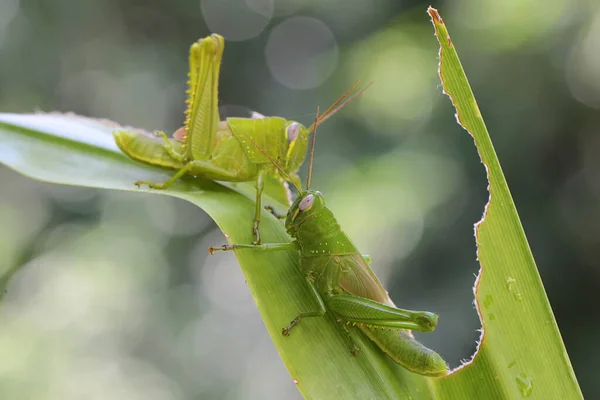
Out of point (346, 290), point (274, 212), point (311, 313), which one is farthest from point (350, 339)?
point (274, 212)

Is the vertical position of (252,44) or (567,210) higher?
(252,44)

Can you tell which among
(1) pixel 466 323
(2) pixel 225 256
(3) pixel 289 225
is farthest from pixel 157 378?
(3) pixel 289 225

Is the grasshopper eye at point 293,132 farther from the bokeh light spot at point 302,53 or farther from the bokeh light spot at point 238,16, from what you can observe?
the bokeh light spot at point 238,16

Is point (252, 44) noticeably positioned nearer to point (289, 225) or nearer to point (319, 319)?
point (289, 225)

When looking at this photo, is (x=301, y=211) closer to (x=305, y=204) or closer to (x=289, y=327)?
(x=305, y=204)

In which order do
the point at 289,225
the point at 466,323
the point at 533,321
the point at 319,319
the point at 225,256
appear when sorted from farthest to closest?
1. the point at 225,256
2. the point at 466,323
3. the point at 289,225
4. the point at 319,319
5. the point at 533,321
